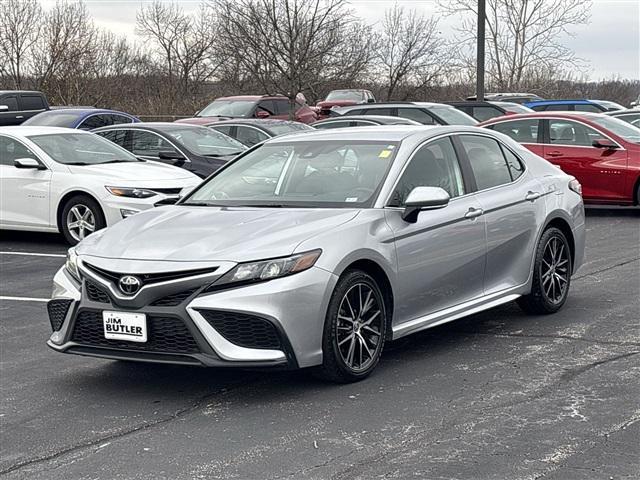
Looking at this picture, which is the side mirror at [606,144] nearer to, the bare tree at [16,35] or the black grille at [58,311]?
the black grille at [58,311]

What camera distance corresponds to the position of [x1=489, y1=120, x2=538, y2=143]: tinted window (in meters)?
17.1

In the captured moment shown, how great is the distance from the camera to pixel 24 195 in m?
13.4

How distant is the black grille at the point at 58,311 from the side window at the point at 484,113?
781 inches

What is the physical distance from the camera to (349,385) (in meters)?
6.39

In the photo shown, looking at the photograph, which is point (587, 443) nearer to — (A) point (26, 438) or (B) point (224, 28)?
(A) point (26, 438)

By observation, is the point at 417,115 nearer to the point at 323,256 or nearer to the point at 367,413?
the point at 323,256

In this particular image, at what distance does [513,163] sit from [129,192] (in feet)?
19.0

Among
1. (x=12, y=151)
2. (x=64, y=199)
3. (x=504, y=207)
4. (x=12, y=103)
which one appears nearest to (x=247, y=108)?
(x=12, y=103)

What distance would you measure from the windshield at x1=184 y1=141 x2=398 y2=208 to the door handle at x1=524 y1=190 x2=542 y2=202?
1381 millimetres

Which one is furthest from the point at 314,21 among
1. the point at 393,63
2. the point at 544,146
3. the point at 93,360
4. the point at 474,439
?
the point at 474,439

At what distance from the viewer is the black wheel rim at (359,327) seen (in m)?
6.34

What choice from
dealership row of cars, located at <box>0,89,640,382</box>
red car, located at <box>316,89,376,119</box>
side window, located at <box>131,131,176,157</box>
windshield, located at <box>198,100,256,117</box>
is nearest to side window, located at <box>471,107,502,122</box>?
windshield, located at <box>198,100,256,117</box>

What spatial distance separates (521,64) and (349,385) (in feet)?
144

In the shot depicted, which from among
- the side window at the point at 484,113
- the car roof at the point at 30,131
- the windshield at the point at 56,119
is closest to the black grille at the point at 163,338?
the car roof at the point at 30,131
